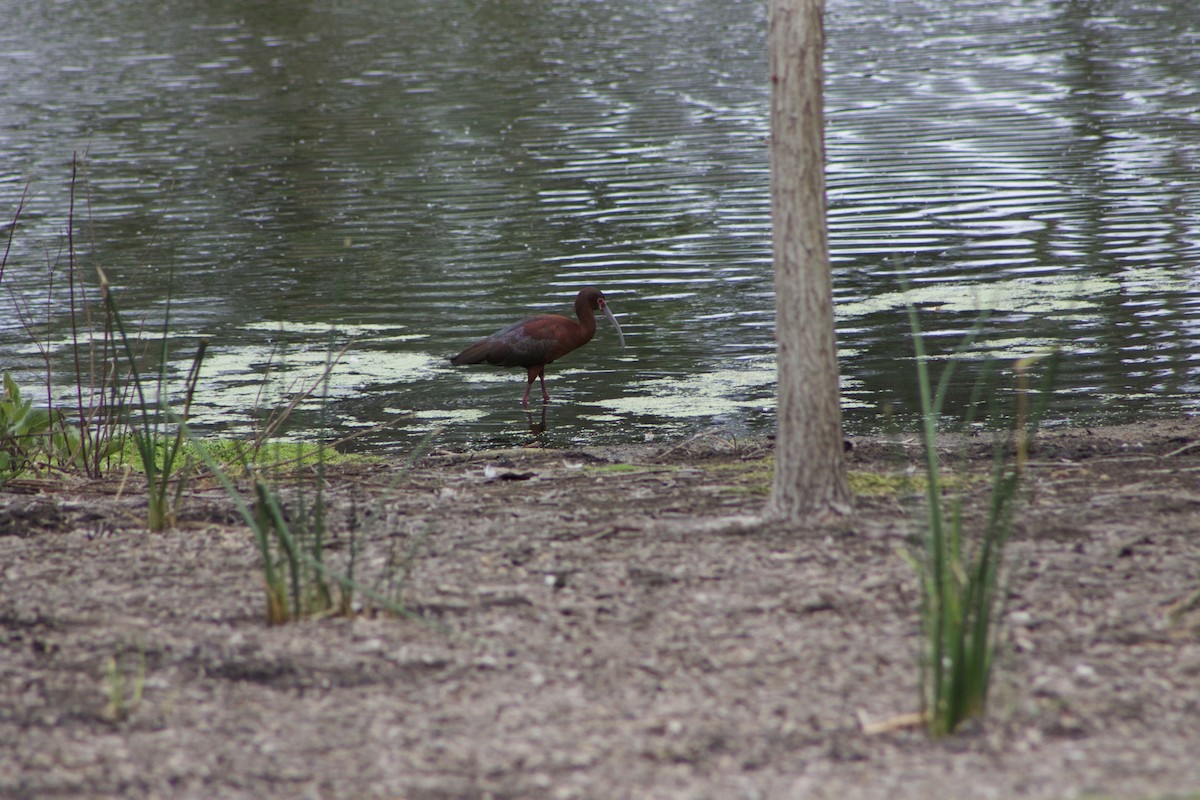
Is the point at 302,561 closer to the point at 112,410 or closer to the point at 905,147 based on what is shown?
the point at 112,410

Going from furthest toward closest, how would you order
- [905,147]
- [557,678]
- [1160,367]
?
[905,147], [1160,367], [557,678]

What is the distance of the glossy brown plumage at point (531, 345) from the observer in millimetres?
9500

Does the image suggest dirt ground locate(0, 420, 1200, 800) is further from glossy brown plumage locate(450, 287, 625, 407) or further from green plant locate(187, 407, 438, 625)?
glossy brown plumage locate(450, 287, 625, 407)

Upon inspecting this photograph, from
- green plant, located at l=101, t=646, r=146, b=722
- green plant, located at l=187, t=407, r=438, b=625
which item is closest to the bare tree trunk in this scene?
green plant, located at l=187, t=407, r=438, b=625

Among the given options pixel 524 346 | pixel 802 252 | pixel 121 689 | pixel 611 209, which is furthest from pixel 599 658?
pixel 611 209

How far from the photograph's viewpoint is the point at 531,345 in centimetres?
948

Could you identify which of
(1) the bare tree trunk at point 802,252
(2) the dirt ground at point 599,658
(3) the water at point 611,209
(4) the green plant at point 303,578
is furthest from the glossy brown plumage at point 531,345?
(4) the green plant at point 303,578

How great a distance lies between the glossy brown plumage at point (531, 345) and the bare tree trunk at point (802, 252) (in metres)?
4.17

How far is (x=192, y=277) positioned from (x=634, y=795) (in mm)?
10116

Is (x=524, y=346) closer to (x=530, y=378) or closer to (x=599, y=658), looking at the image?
(x=530, y=378)

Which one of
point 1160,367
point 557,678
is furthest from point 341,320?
point 557,678

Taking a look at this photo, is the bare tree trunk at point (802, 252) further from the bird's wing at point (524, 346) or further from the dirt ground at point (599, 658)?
the bird's wing at point (524, 346)

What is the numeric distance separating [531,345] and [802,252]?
14.2ft

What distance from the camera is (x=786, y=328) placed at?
5.39 meters
